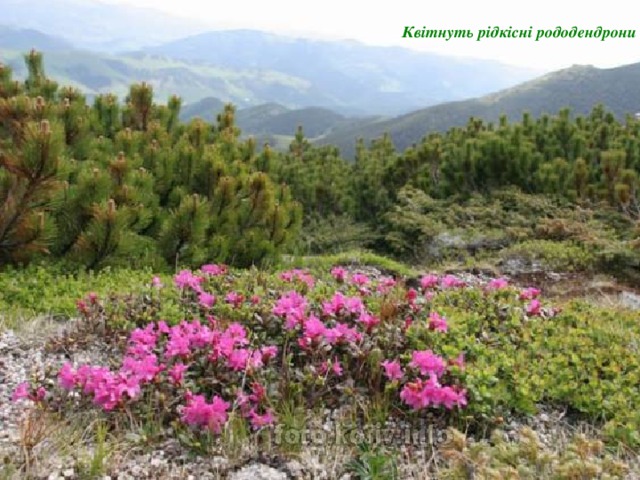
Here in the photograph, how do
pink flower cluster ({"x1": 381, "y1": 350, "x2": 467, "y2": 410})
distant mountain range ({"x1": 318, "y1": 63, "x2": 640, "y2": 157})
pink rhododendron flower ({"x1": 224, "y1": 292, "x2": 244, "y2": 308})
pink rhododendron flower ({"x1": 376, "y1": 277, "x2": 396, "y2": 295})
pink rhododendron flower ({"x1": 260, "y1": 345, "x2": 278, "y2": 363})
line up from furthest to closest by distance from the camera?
distant mountain range ({"x1": 318, "y1": 63, "x2": 640, "y2": 157}), pink rhododendron flower ({"x1": 376, "y1": 277, "x2": 396, "y2": 295}), pink rhododendron flower ({"x1": 224, "y1": 292, "x2": 244, "y2": 308}), pink rhododendron flower ({"x1": 260, "y1": 345, "x2": 278, "y2": 363}), pink flower cluster ({"x1": 381, "y1": 350, "x2": 467, "y2": 410})

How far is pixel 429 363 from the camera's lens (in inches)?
161

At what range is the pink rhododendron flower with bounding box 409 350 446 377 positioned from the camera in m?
4.09

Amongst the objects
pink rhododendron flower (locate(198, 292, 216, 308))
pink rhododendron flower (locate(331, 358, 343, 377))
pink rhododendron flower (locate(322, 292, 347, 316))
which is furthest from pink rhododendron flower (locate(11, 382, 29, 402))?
pink rhododendron flower (locate(322, 292, 347, 316))

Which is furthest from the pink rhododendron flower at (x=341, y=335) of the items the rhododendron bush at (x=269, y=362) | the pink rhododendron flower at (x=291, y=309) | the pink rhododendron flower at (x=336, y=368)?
the pink rhododendron flower at (x=291, y=309)

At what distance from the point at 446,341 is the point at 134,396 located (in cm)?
228

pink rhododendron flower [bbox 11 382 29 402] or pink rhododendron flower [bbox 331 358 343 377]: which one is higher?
pink rhododendron flower [bbox 331 358 343 377]

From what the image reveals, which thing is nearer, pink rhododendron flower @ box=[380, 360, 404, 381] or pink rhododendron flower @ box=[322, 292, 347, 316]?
pink rhododendron flower @ box=[380, 360, 404, 381]

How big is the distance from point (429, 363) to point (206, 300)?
2.11 metres

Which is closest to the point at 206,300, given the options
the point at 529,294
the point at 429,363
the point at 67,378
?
the point at 67,378

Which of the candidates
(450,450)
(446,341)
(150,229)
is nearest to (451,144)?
(150,229)

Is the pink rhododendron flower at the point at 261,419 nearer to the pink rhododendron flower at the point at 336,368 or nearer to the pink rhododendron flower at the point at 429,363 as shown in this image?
the pink rhododendron flower at the point at 336,368

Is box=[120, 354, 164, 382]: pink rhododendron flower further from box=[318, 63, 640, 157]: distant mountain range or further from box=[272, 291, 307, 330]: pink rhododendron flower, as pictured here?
box=[318, 63, 640, 157]: distant mountain range

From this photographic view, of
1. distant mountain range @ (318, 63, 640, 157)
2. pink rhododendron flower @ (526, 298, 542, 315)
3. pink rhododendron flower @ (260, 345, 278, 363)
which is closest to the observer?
pink rhododendron flower @ (260, 345, 278, 363)

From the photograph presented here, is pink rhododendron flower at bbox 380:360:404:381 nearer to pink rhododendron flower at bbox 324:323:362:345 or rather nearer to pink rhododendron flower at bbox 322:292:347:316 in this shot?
pink rhododendron flower at bbox 324:323:362:345
